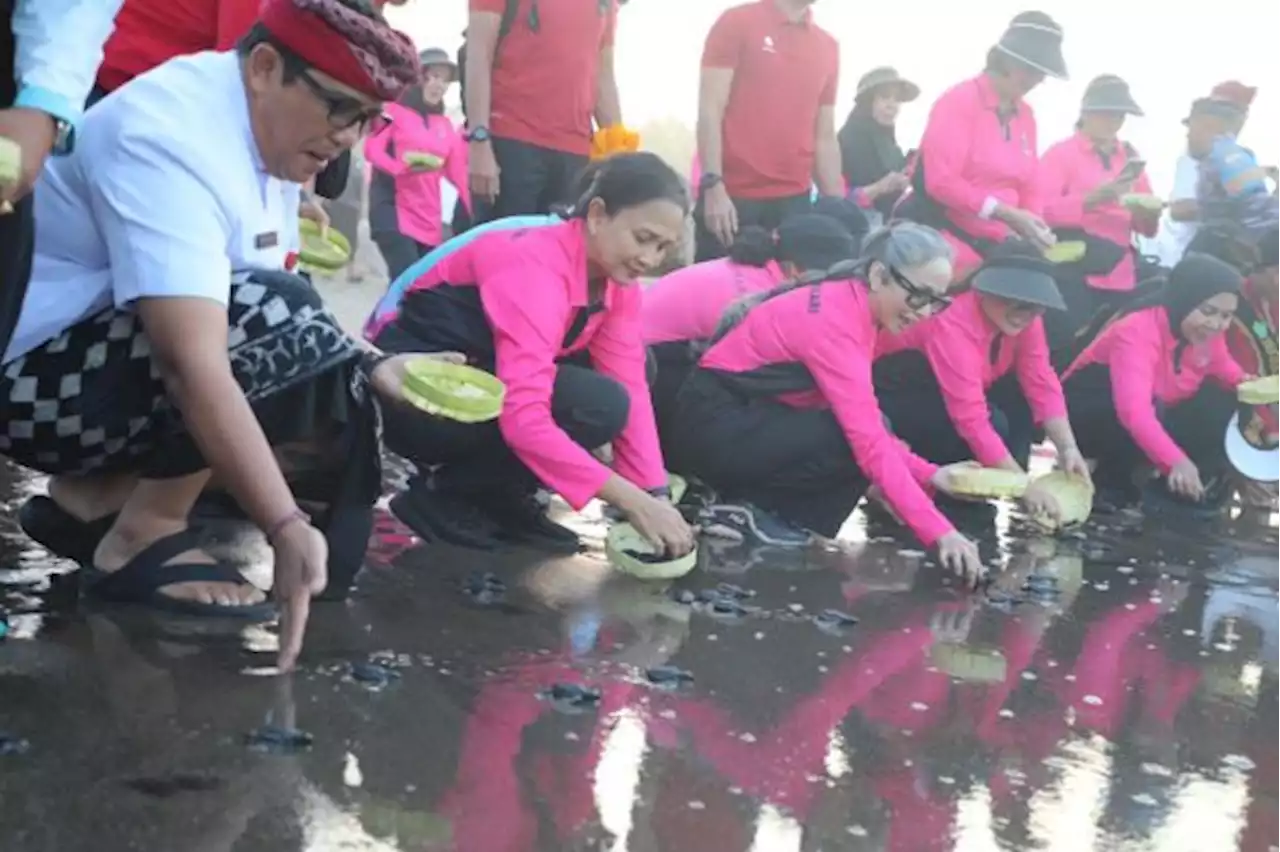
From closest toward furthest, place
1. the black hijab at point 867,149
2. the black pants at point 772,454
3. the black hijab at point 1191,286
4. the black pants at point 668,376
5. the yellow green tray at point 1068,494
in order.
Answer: the black pants at point 772,454 → the black pants at point 668,376 → the yellow green tray at point 1068,494 → the black hijab at point 1191,286 → the black hijab at point 867,149

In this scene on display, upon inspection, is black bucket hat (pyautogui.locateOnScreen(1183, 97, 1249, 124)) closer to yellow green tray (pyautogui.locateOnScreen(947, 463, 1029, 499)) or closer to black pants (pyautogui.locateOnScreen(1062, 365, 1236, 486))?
black pants (pyautogui.locateOnScreen(1062, 365, 1236, 486))

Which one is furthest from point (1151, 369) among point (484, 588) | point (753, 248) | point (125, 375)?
point (125, 375)

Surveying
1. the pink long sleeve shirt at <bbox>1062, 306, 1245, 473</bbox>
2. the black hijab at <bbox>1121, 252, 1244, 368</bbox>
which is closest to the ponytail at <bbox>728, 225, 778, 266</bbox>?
the pink long sleeve shirt at <bbox>1062, 306, 1245, 473</bbox>

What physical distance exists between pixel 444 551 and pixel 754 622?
772 millimetres

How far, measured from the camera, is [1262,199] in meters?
7.11

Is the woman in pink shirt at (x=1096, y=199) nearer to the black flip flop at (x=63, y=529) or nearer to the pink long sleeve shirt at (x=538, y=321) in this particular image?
the pink long sleeve shirt at (x=538, y=321)

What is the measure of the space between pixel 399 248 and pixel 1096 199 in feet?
11.4

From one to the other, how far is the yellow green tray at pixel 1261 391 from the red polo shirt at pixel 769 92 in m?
1.73

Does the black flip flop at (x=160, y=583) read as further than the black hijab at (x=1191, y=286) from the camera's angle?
No

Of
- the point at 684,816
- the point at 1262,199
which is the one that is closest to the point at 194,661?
the point at 684,816

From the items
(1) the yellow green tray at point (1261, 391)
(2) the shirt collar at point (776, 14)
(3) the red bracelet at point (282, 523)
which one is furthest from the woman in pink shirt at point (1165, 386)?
(3) the red bracelet at point (282, 523)

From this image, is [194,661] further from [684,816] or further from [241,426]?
[684,816]

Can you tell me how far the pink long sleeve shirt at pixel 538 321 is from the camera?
3.40m

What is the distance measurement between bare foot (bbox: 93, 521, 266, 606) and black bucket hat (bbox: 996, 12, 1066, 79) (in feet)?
12.8
